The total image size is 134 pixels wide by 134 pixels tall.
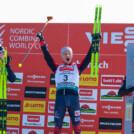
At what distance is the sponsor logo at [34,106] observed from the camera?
5883 millimetres

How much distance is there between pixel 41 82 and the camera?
5.91 meters

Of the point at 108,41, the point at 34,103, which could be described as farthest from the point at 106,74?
the point at 34,103

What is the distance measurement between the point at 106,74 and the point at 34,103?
133cm

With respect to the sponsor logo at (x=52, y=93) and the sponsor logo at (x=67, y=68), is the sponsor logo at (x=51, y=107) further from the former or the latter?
the sponsor logo at (x=67, y=68)

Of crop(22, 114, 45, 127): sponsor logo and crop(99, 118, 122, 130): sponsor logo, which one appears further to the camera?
crop(22, 114, 45, 127): sponsor logo

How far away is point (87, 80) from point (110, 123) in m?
0.81

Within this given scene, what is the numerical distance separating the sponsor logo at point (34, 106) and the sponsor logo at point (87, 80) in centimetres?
77

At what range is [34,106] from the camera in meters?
5.89

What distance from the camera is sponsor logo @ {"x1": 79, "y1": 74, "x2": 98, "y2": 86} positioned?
5777 millimetres

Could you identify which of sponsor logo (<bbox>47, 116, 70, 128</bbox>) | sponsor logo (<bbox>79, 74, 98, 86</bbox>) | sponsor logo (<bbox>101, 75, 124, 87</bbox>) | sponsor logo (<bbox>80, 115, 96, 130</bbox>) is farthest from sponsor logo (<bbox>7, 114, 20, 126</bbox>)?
sponsor logo (<bbox>101, 75, 124, 87</bbox>)

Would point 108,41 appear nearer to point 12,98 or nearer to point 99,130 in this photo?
point 99,130

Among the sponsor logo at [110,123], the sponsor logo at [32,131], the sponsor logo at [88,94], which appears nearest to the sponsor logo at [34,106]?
the sponsor logo at [32,131]

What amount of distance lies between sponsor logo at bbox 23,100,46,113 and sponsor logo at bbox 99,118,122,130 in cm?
102

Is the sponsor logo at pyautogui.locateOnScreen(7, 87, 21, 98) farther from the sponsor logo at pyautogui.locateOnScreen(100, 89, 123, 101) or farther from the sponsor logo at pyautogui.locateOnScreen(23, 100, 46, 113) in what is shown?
the sponsor logo at pyautogui.locateOnScreen(100, 89, 123, 101)
